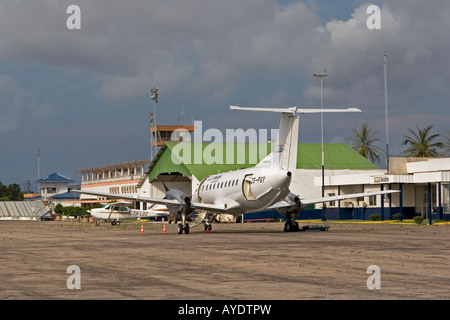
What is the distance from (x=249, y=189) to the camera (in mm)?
39438

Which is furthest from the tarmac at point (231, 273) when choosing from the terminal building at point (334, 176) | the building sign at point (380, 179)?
the building sign at point (380, 179)

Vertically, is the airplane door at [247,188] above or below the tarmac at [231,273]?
above

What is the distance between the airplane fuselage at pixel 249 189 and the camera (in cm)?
3684

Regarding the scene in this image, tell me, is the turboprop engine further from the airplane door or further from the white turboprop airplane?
the airplane door

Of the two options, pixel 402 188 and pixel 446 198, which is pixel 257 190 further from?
pixel 402 188

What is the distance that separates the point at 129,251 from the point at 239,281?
1170 centimetres

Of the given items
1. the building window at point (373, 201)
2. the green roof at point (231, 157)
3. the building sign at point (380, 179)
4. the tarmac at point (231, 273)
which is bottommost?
the tarmac at point (231, 273)

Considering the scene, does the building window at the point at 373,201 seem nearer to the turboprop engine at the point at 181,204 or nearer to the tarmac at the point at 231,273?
the turboprop engine at the point at 181,204

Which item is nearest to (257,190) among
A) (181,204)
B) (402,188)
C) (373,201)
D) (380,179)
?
(181,204)

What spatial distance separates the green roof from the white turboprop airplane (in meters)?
39.2

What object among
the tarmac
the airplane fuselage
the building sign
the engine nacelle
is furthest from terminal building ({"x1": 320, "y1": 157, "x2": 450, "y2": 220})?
the tarmac

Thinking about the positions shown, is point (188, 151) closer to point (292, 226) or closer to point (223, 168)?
point (223, 168)
